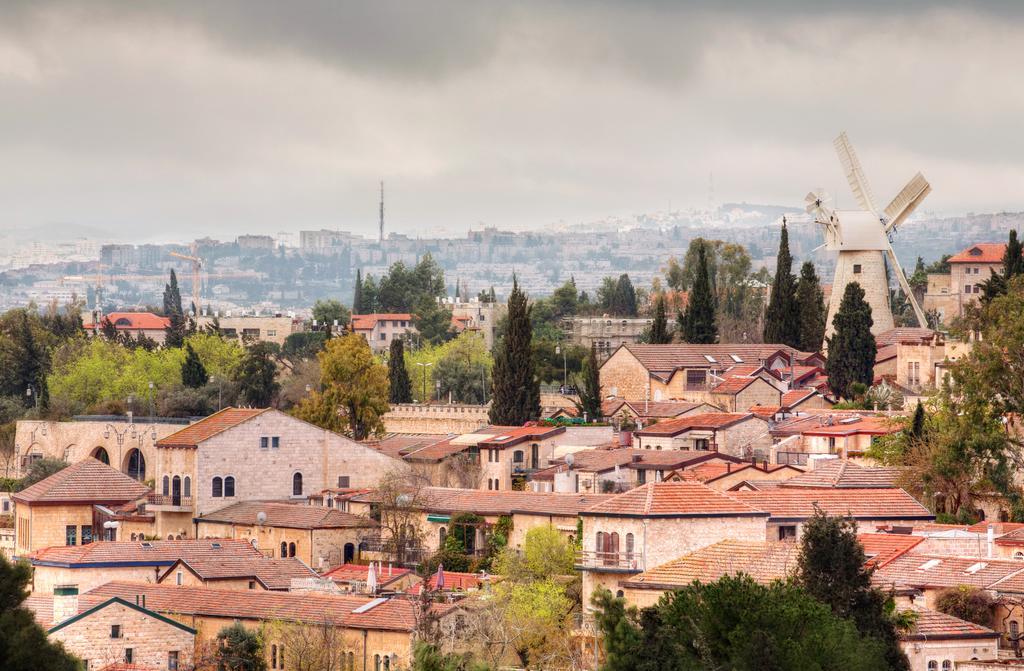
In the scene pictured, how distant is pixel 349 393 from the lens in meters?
83.8

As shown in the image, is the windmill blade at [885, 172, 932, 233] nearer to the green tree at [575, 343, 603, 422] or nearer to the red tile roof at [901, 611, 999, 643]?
the green tree at [575, 343, 603, 422]

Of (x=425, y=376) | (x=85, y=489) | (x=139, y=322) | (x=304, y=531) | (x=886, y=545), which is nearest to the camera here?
(x=886, y=545)

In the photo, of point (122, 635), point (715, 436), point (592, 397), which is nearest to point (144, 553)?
point (122, 635)

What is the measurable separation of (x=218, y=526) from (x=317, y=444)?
6.57 metres

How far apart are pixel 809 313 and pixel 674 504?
154 ft

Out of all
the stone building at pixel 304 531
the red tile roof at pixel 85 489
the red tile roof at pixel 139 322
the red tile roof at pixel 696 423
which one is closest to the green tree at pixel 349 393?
the red tile roof at pixel 85 489

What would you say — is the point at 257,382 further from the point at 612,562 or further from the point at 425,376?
the point at 612,562

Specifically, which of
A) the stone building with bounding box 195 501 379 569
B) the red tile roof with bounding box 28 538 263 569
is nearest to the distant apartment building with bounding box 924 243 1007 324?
the stone building with bounding box 195 501 379 569

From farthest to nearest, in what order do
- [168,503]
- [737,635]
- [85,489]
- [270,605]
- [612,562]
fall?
[85,489]
[168,503]
[270,605]
[612,562]
[737,635]

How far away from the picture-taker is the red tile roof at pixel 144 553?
60.5 metres

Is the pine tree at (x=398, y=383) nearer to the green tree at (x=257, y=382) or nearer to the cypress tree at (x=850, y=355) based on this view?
the green tree at (x=257, y=382)

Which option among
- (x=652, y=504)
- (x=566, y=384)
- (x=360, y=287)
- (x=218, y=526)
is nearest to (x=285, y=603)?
(x=652, y=504)

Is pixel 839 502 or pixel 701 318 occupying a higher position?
pixel 701 318

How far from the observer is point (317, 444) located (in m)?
74.8
